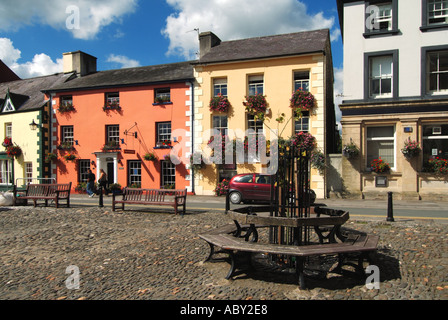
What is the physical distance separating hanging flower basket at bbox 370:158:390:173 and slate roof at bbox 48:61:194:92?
38.1ft

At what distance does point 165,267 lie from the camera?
5.64m

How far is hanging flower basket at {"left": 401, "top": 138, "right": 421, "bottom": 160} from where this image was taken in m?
16.5

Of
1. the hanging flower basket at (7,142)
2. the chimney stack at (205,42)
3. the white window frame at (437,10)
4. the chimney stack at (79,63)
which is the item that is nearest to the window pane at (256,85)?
the chimney stack at (205,42)

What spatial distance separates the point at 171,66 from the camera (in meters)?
23.7

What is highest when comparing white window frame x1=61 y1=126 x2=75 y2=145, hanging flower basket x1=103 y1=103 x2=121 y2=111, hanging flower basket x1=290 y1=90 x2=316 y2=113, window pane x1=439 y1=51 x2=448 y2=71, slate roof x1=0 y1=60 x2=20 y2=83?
slate roof x1=0 y1=60 x2=20 y2=83

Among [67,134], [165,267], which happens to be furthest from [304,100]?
[67,134]

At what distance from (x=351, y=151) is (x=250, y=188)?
5.65m

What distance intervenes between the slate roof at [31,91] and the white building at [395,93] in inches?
800

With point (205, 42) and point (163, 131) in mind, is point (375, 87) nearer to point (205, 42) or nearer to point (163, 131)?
point (205, 42)

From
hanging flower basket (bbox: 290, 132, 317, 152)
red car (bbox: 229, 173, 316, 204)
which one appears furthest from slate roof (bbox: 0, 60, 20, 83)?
hanging flower basket (bbox: 290, 132, 317, 152)

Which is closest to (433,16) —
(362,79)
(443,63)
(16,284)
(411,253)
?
(443,63)

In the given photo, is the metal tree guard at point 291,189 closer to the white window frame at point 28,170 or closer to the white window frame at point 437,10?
the white window frame at point 437,10

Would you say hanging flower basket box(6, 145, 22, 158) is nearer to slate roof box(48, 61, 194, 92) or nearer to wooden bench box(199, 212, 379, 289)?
slate roof box(48, 61, 194, 92)
